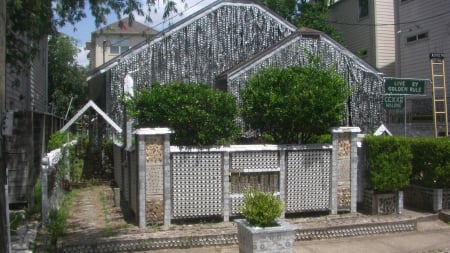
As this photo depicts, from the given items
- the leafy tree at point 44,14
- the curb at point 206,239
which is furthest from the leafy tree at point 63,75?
the curb at point 206,239

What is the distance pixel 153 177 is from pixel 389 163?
447 centimetres

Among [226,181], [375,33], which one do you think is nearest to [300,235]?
[226,181]

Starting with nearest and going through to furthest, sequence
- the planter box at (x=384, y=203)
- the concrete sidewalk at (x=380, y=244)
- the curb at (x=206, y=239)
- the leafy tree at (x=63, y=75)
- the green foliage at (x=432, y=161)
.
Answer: the curb at (x=206, y=239), the concrete sidewalk at (x=380, y=244), the planter box at (x=384, y=203), the green foliage at (x=432, y=161), the leafy tree at (x=63, y=75)

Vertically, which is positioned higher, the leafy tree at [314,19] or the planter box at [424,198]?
the leafy tree at [314,19]

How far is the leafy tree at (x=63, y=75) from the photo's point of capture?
3853 centimetres

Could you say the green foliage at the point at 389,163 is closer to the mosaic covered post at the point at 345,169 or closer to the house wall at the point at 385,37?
the mosaic covered post at the point at 345,169

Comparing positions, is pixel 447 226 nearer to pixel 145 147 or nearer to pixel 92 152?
pixel 145 147

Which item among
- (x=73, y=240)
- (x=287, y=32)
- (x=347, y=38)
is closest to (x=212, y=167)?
(x=73, y=240)

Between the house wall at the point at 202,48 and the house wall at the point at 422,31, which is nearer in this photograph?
the house wall at the point at 202,48

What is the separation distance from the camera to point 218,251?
319 inches

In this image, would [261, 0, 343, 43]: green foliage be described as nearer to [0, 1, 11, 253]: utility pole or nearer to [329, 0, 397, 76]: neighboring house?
[329, 0, 397, 76]: neighboring house

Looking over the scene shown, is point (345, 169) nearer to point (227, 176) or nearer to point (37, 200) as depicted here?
point (227, 176)

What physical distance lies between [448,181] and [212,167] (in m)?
4.83

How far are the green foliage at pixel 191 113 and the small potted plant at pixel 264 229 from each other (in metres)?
2.66
